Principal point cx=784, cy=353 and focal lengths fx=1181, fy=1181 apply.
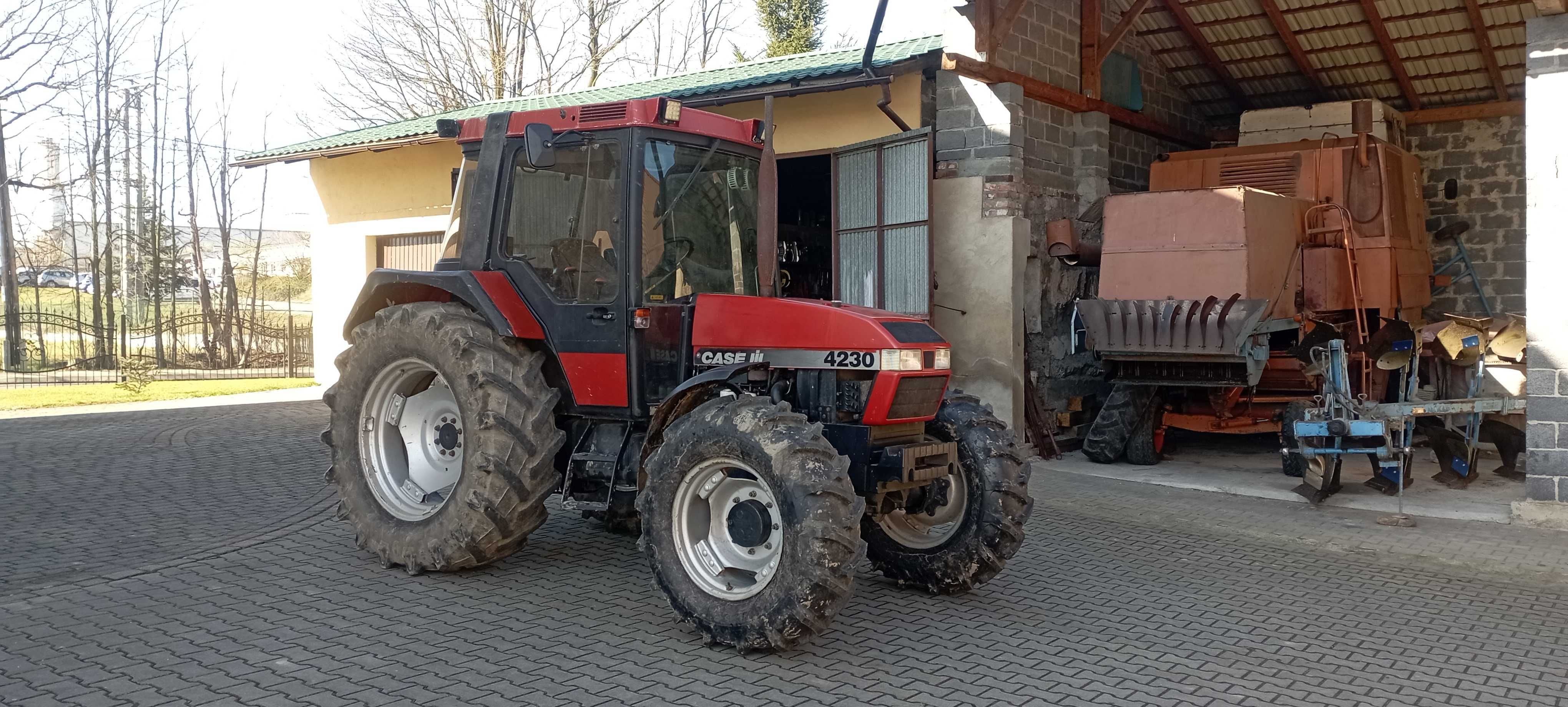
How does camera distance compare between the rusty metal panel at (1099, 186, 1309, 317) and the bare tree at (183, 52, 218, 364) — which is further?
the bare tree at (183, 52, 218, 364)

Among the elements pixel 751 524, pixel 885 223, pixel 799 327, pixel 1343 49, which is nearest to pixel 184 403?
pixel 885 223

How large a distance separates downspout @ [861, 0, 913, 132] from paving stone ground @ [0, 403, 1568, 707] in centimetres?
424

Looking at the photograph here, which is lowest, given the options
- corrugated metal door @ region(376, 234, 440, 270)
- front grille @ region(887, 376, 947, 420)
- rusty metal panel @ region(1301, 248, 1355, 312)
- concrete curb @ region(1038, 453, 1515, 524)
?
concrete curb @ region(1038, 453, 1515, 524)

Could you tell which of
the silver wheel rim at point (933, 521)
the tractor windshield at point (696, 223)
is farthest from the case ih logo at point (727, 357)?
the silver wheel rim at point (933, 521)

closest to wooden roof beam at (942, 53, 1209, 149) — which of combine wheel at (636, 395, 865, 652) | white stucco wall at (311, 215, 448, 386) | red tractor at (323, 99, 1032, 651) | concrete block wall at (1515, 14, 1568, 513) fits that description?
concrete block wall at (1515, 14, 1568, 513)

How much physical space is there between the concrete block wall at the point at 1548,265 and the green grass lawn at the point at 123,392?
15521mm

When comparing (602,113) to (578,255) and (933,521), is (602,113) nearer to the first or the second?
(578,255)

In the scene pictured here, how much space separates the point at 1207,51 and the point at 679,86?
603cm

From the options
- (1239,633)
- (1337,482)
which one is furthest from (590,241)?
(1337,482)

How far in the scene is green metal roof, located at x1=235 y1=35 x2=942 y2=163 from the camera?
10617 mm

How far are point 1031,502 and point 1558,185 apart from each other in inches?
192

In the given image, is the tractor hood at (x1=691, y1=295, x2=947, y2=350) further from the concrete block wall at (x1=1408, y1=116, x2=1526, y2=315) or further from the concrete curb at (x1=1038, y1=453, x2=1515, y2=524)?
the concrete block wall at (x1=1408, y1=116, x2=1526, y2=315)

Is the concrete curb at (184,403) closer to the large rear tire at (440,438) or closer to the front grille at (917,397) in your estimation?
the large rear tire at (440,438)

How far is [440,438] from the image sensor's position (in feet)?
20.9
